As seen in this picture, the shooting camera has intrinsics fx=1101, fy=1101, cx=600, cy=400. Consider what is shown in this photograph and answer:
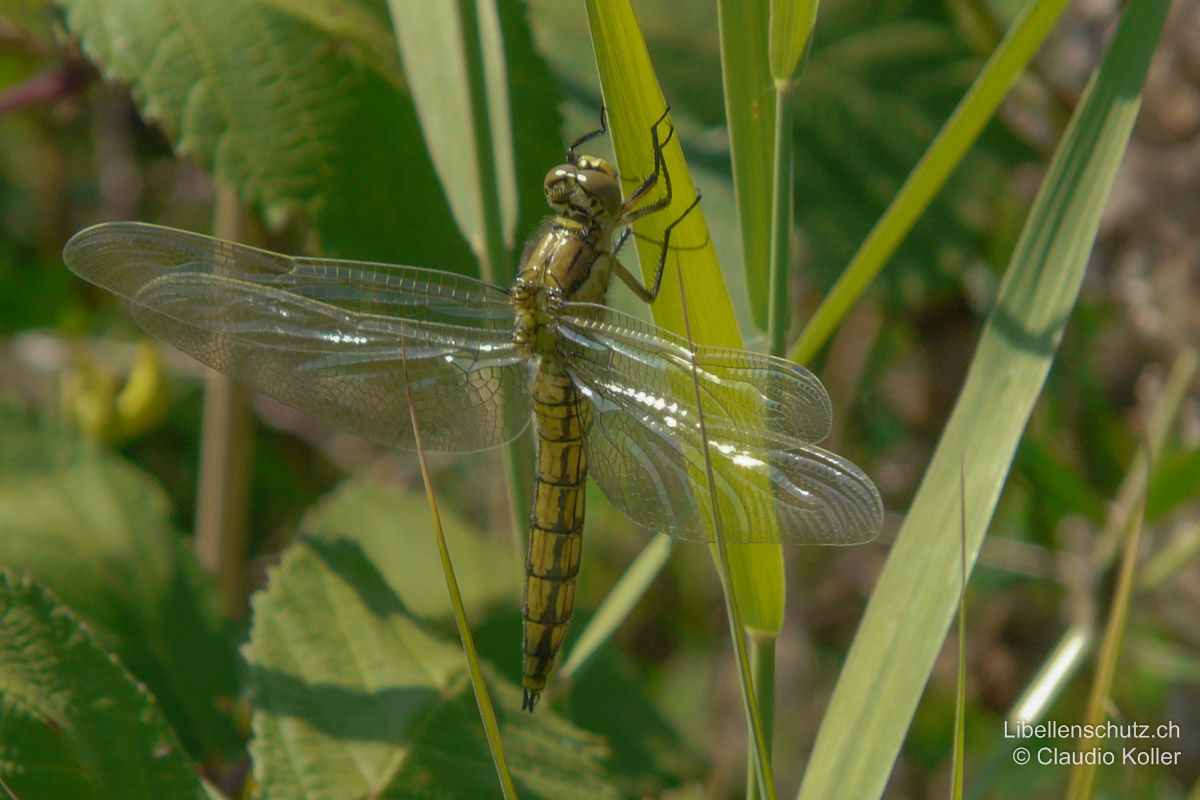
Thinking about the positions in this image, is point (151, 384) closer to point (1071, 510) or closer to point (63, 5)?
point (63, 5)

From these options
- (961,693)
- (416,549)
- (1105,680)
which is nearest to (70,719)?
(416,549)

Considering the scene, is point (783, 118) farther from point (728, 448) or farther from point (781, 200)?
point (728, 448)

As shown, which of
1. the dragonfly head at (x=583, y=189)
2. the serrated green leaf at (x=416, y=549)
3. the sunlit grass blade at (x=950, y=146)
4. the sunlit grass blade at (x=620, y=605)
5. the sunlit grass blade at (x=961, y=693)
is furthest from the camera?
the serrated green leaf at (x=416, y=549)

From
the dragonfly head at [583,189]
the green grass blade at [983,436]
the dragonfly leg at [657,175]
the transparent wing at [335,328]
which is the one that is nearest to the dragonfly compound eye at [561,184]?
the dragonfly head at [583,189]

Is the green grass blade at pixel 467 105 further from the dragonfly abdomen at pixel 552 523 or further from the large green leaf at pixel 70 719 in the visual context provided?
the large green leaf at pixel 70 719

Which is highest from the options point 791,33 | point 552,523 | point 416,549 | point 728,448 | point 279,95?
point 791,33

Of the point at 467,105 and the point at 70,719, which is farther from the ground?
the point at 467,105
